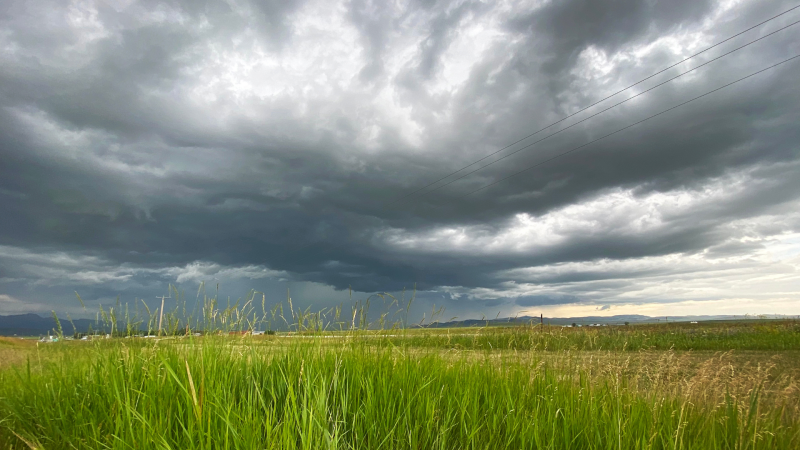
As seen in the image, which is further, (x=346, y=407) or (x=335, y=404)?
(x=335, y=404)

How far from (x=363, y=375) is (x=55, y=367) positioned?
3.76m

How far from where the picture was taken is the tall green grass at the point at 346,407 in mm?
3186

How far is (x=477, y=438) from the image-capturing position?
3646 mm

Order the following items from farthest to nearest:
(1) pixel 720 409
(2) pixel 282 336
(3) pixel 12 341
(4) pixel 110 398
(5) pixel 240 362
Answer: (3) pixel 12 341 < (2) pixel 282 336 < (1) pixel 720 409 < (5) pixel 240 362 < (4) pixel 110 398

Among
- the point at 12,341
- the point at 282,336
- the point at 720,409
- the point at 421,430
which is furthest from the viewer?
the point at 12,341

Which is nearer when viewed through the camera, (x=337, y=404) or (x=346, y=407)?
(x=346, y=407)

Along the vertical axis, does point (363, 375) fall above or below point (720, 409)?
above

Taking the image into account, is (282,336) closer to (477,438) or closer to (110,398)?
(110,398)

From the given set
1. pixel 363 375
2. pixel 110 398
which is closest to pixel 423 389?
pixel 363 375

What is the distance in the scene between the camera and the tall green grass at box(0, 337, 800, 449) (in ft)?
10.5

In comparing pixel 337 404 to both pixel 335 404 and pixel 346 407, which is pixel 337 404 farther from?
pixel 346 407

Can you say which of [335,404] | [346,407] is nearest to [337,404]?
[335,404]

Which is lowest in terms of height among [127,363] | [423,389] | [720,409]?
[720,409]

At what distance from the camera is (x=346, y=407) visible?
11.8ft
